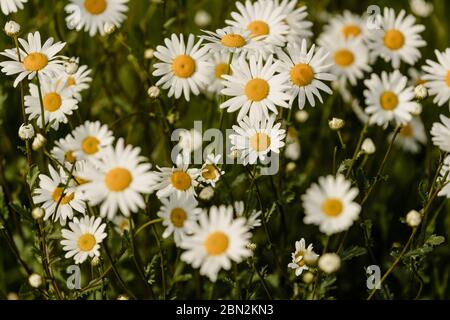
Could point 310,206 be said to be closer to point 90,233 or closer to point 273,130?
point 273,130

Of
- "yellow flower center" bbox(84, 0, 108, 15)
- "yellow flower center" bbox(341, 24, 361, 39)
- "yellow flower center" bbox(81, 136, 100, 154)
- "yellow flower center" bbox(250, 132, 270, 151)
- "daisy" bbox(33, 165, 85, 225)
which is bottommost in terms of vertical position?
"daisy" bbox(33, 165, 85, 225)

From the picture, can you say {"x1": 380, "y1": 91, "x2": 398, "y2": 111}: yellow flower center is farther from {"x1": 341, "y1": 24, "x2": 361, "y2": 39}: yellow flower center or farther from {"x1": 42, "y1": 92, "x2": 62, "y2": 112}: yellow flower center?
{"x1": 42, "y1": 92, "x2": 62, "y2": 112}: yellow flower center

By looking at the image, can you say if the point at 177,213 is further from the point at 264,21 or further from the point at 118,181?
the point at 264,21

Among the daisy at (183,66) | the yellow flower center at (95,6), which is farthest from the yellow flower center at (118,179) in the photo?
the yellow flower center at (95,6)

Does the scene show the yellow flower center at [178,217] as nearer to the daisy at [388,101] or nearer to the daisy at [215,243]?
the daisy at [215,243]

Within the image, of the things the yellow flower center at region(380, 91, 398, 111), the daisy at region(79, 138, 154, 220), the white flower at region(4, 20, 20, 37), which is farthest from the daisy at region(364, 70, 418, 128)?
the white flower at region(4, 20, 20, 37)

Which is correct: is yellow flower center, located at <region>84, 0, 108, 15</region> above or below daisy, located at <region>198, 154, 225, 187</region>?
above
